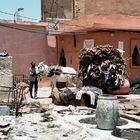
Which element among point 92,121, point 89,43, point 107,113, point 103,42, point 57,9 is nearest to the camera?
point 107,113

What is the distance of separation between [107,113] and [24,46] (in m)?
12.7

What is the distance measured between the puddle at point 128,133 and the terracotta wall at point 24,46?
12213mm

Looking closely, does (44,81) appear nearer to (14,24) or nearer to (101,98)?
(14,24)

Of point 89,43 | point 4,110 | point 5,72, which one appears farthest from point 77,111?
point 89,43

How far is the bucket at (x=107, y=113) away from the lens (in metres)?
9.27

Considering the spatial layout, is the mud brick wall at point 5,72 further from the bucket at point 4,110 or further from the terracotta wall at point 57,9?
the terracotta wall at point 57,9

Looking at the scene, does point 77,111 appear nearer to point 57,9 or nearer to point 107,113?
point 107,113

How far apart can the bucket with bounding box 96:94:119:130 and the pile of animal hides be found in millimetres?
6196

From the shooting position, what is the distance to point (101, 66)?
50.9ft

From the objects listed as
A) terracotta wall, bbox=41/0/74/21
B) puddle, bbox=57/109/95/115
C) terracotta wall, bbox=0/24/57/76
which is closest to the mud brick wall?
puddle, bbox=57/109/95/115

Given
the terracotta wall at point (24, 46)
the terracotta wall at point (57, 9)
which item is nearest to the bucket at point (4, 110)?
the terracotta wall at point (24, 46)

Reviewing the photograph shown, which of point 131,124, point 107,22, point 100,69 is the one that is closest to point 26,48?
point 107,22

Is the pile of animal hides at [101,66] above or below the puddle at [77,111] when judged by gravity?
above

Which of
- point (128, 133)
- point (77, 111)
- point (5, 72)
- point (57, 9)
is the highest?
point (57, 9)
